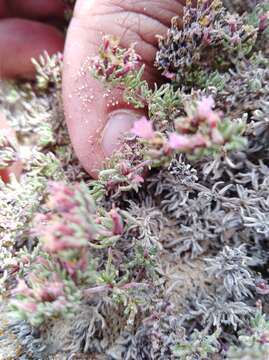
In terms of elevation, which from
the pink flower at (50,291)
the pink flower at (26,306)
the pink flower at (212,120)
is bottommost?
the pink flower at (26,306)

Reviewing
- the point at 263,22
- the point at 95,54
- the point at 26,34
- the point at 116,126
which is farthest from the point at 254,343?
the point at 26,34

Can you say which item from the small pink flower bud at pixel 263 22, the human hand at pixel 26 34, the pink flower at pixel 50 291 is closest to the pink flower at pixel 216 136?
the pink flower at pixel 50 291

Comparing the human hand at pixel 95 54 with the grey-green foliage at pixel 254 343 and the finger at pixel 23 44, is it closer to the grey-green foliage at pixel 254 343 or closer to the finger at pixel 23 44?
the finger at pixel 23 44

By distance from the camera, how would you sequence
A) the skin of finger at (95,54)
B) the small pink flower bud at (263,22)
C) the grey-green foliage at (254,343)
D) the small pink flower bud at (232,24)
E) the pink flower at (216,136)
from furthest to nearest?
the skin of finger at (95,54) < the small pink flower bud at (263,22) < the small pink flower bud at (232,24) < the grey-green foliage at (254,343) < the pink flower at (216,136)

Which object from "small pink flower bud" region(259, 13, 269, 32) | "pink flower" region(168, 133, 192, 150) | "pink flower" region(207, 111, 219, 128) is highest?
"small pink flower bud" region(259, 13, 269, 32)

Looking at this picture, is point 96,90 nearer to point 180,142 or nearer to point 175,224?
point 175,224

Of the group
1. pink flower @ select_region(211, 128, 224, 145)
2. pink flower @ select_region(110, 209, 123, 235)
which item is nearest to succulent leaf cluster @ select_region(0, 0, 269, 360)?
pink flower @ select_region(110, 209, 123, 235)

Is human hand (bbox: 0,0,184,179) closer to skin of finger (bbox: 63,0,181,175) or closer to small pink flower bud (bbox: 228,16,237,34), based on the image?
skin of finger (bbox: 63,0,181,175)

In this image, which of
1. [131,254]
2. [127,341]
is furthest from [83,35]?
[127,341]
